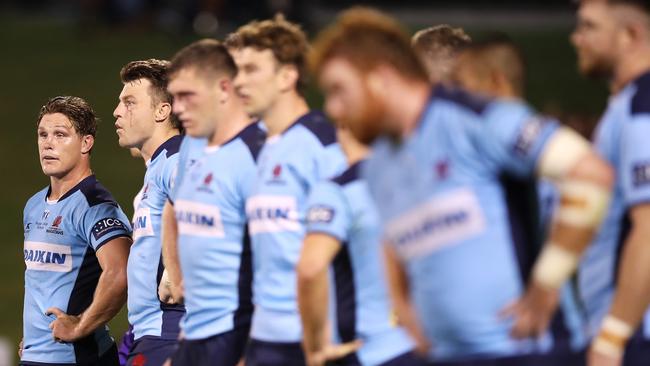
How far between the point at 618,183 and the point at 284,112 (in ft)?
4.93

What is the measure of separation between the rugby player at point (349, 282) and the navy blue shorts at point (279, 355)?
0.78ft

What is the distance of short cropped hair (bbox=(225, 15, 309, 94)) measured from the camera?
5684 mm

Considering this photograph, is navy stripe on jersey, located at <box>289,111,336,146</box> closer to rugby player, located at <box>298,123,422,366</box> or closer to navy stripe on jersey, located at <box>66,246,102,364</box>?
rugby player, located at <box>298,123,422,366</box>

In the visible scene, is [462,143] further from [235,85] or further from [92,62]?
[92,62]

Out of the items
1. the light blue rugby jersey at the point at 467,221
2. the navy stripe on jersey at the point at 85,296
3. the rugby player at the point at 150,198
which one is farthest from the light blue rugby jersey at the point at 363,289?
the navy stripe on jersey at the point at 85,296

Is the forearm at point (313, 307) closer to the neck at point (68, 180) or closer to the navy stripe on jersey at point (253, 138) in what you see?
the navy stripe on jersey at point (253, 138)

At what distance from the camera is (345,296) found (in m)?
5.40

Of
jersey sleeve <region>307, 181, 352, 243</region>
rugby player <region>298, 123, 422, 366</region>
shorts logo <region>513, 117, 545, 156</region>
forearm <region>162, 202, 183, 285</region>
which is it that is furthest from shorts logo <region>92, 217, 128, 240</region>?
shorts logo <region>513, 117, 545, 156</region>

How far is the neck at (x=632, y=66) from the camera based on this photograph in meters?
4.92

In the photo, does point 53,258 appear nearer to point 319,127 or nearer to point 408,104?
point 319,127

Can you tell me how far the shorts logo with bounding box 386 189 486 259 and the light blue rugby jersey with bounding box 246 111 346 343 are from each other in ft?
3.95

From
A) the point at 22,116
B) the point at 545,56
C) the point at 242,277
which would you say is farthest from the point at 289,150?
the point at 545,56

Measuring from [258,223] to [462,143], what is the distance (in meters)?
1.56

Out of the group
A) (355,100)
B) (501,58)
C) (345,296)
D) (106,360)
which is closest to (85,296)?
(106,360)
